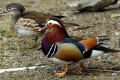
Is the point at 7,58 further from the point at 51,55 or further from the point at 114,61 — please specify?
the point at 114,61

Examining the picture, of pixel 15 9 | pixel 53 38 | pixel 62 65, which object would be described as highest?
pixel 53 38

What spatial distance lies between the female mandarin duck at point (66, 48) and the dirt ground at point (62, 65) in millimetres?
325

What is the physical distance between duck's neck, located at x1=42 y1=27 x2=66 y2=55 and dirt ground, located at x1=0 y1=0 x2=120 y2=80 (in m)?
0.46

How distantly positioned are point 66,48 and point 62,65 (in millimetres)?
860

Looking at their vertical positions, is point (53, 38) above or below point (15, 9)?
above

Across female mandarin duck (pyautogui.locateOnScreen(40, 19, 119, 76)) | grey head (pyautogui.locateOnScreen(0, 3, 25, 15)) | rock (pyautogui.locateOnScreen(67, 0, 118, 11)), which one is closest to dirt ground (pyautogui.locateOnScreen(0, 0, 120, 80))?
rock (pyautogui.locateOnScreen(67, 0, 118, 11))

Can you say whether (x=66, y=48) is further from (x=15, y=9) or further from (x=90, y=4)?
(x=90, y=4)

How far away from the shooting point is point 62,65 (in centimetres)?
474

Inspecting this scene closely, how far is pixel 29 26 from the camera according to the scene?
5.64m

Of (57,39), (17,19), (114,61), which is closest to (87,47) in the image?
(57,39)

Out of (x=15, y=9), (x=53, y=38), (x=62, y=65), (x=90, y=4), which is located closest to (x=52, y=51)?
(x=53, y=38)

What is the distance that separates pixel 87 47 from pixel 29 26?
6.36ft

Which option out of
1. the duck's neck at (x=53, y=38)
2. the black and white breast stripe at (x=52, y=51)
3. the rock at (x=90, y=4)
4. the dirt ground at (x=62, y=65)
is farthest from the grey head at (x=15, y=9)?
the black and white breast stripe at (x=52, y=51)

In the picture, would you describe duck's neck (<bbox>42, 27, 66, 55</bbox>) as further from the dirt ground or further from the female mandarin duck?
the dirt ground
